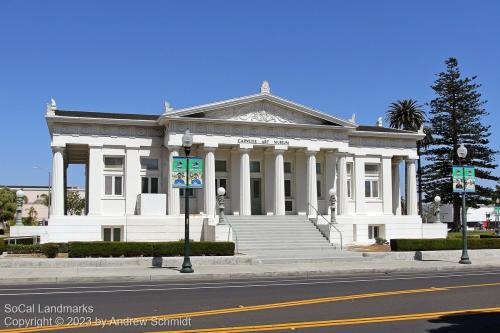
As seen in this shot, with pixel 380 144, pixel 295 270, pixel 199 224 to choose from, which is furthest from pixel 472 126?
pixel 295 270

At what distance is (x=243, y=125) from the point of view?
37219 mm

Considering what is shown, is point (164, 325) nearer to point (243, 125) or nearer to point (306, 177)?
point (243, 125)

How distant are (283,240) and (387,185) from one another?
12.9 meters

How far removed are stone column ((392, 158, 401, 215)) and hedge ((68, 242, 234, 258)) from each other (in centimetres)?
2108

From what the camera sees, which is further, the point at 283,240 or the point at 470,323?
the point at 283,240

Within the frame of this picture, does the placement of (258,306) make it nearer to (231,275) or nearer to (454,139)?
(231,275)

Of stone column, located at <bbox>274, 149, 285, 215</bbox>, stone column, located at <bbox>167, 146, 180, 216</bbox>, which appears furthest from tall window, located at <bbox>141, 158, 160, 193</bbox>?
stone column, located at <bbox>274, 149, 285, 215</bbox>

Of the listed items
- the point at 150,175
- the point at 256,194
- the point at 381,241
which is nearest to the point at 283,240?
the point at 256,194

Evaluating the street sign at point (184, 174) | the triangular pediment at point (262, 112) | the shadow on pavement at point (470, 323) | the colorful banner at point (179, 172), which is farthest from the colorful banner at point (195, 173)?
the shadow on pavement at point (470, 323)

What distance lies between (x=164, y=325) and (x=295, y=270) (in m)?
13.6

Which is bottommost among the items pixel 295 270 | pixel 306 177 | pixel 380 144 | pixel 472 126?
pixel 295 270

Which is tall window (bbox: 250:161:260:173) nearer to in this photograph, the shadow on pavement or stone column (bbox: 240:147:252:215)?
stone column (bbox: 240:147:252:215)

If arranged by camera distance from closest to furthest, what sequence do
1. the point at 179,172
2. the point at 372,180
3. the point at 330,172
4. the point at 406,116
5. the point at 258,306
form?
the point at 258,306 → the point at 179,172 → the point at 330,172 → the point at 372,180 → the point at 406,116

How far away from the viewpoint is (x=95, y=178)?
35562 mm
